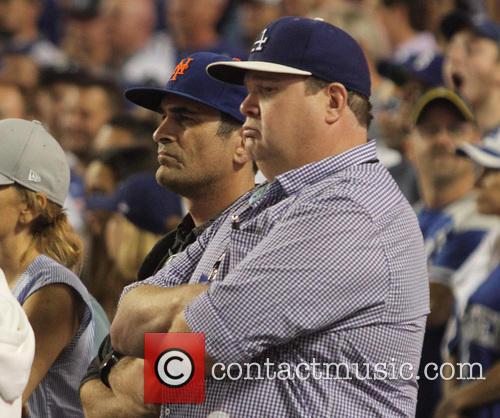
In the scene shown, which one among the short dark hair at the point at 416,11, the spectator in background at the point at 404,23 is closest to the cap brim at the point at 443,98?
the spectator in background at the point at 404,23

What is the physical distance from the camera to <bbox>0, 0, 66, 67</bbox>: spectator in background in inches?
420

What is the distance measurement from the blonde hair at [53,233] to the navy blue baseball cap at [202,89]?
459 mm

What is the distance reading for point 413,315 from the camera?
288 cm

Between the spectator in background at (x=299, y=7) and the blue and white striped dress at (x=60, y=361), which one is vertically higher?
the spectator in background at (x=299, y=7)

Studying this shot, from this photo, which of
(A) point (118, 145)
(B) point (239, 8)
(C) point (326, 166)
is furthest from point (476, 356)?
(B) point (239, 8)

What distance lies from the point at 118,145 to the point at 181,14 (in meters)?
2.57

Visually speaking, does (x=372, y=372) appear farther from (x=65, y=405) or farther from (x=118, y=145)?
(x=118, y=145)

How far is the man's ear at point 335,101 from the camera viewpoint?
300 cm

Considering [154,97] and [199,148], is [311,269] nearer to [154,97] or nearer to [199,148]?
[199,148]

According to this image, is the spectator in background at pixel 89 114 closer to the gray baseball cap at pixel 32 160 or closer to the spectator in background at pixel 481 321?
the spectator in background at pixel 481 321

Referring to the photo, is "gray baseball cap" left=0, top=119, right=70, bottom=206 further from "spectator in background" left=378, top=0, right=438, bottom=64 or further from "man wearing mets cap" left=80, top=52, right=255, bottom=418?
"spectator in background" left=378, top=0, right=438, bottom=64

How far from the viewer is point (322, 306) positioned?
2.71 metres

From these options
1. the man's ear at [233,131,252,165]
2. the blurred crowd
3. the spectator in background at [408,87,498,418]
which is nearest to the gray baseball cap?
the man's ear at [233,131,252,165]

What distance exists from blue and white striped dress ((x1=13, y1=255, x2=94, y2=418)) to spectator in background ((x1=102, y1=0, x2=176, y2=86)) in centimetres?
632
